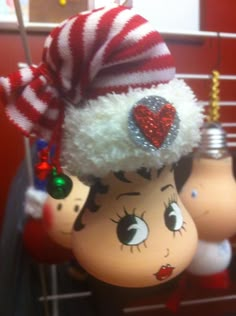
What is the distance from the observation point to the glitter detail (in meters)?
0.35

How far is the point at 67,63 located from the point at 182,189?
250mm

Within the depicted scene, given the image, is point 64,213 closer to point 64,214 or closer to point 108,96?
point 64,214

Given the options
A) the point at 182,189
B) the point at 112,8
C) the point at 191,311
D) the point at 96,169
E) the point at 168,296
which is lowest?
the point at 191,311

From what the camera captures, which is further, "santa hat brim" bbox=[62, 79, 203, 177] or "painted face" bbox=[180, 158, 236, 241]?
"painted face" bbox=[180, 158, 236, 241]

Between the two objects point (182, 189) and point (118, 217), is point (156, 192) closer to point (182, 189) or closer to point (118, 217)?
point (118, 217)

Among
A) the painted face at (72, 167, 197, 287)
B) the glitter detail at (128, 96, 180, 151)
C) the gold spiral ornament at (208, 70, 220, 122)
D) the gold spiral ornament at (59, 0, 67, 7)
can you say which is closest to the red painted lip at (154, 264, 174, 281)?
the painted face at (72, 167, 197, 287)

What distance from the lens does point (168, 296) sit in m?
0.55

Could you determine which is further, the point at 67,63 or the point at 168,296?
the point at 168,296

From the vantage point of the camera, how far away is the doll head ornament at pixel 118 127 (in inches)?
14.0

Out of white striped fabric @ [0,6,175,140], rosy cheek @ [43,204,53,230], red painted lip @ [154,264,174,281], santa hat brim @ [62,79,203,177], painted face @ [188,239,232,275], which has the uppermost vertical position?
white striped fabric @ [0,6,175,140]

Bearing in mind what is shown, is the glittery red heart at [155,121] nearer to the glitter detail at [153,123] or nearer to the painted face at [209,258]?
the glitter detail at [153,123]

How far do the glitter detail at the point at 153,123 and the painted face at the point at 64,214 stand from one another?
17 cm

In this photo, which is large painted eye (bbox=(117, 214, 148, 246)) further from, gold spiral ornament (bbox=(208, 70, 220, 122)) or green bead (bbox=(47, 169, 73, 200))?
gold spiral ornament (bbox=(208, 70, 220, 122))

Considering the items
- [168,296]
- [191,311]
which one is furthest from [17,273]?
[191,311]
